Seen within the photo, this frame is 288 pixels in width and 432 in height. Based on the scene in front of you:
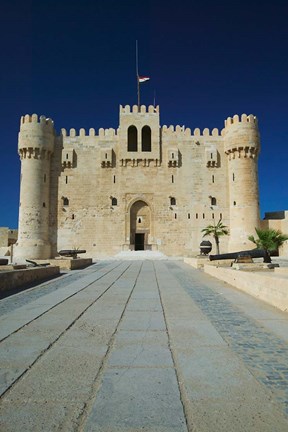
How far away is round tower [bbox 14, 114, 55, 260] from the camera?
26328mm

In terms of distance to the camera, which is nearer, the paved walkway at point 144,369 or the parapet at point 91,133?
the paved walkway at point 144,369

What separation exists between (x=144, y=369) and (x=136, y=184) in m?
26.1

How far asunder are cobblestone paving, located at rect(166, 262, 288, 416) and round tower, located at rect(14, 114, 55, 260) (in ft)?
75.9

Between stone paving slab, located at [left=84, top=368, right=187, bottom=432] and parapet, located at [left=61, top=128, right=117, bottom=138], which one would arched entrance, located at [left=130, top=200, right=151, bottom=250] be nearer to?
parapet, located at [left=61, top=128, right=117, bottom=138]

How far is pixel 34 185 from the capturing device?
1059 inches

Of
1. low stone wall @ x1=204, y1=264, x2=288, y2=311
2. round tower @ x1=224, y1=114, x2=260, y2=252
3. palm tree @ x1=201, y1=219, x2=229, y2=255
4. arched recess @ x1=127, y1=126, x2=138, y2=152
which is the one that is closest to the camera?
low stone wall @ x1=204, y1=264, x2=288, y2=311

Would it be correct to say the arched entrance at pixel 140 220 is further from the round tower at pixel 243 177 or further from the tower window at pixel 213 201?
the round tower at pixel 243 177

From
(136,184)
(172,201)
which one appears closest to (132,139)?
(136,184)

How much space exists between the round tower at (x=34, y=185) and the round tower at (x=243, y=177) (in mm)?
15171

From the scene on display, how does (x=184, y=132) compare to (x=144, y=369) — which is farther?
(x=184, y=132)

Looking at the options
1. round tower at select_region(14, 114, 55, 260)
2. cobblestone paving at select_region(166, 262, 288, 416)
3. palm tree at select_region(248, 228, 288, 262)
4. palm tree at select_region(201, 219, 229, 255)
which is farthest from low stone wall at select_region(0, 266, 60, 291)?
palm tree at select_region(201, 219, 229, 255)

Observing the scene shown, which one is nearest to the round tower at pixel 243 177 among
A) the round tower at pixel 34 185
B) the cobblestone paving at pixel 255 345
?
the round tower at pixel 34 185

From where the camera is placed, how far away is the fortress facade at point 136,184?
2709cm

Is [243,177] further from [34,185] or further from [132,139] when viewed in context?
[34,185]
